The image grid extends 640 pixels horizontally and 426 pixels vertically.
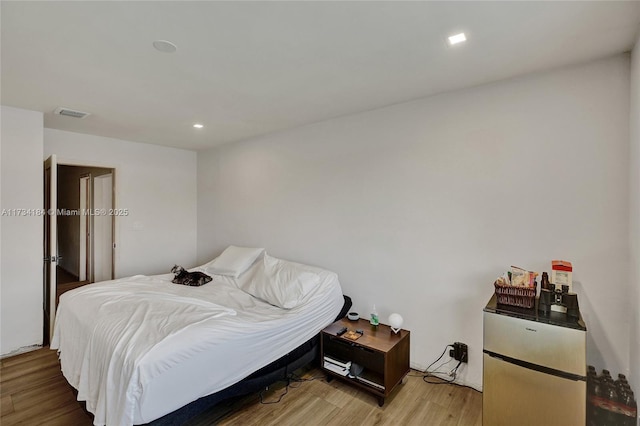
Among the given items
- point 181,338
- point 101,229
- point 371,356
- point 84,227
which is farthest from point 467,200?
point 84,227

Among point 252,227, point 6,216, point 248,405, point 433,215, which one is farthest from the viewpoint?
point 252,227

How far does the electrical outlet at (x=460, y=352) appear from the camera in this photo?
247cm

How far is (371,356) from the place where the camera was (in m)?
2.50

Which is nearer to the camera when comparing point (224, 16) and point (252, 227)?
point (224, 16)

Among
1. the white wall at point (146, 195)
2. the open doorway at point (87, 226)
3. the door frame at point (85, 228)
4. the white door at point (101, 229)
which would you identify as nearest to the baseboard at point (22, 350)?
the white wall at point (146, 195)

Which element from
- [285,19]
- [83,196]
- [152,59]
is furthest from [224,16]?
[83,196]

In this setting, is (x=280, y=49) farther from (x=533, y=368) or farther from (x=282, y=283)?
(x=533, y=368)

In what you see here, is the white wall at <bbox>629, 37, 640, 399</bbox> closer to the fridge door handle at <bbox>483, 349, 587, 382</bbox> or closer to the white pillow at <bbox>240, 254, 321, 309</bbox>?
the fridge door handle at <bbox>483, 349, 587, 382</bbox>

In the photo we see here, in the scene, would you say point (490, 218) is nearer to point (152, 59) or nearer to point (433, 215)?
point (433, 215)

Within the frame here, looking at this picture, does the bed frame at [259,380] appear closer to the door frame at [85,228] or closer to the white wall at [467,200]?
the white wall at [467,200]

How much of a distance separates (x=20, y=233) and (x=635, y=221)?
499 cm

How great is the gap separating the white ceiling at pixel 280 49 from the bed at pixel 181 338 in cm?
171

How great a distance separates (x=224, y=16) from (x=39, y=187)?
300 cm

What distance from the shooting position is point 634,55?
1.77 metres
